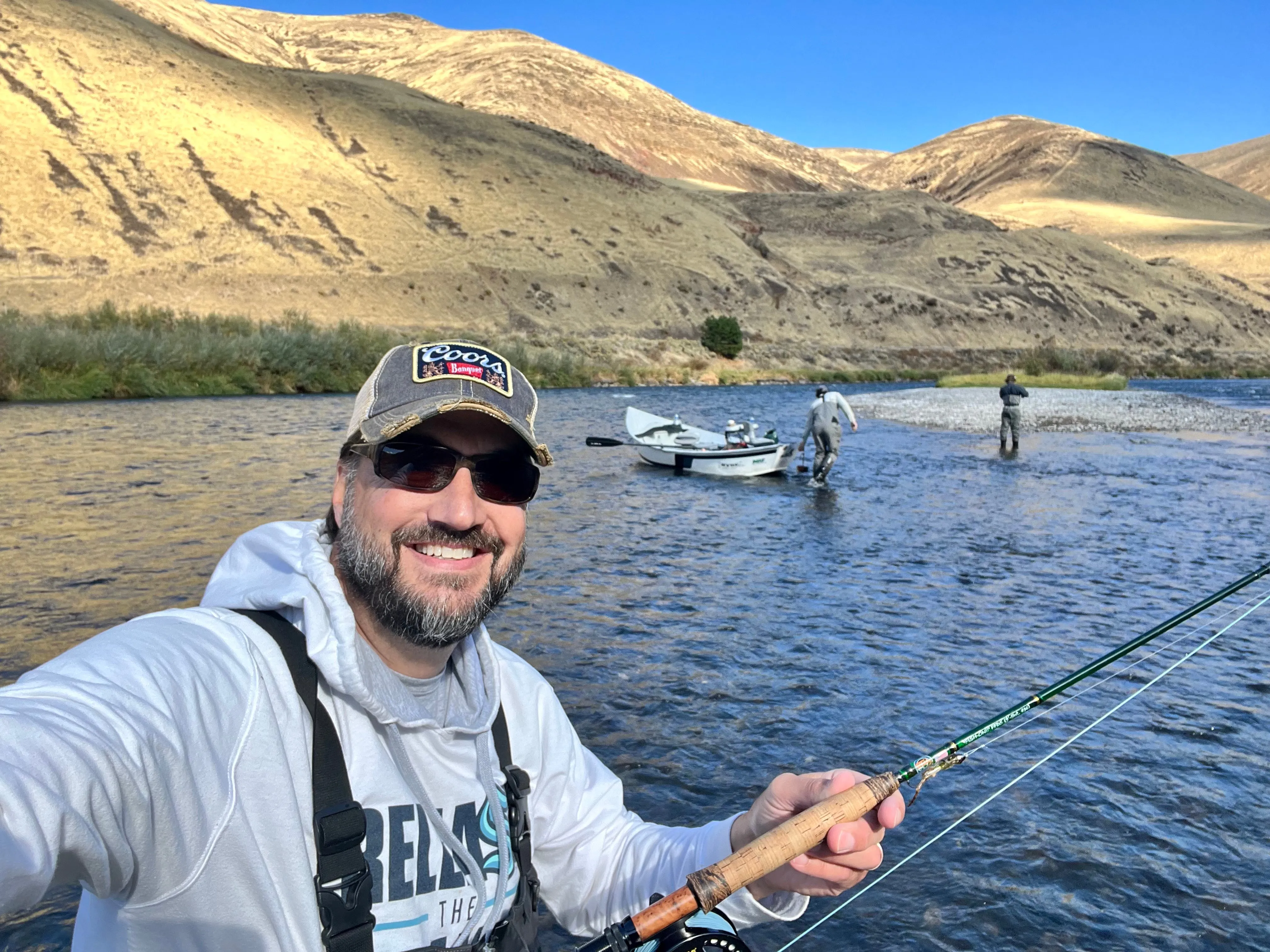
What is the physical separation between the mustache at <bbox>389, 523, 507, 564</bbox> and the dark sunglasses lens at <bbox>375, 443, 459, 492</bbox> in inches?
4.2

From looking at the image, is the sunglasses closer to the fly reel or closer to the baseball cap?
the baseball cap

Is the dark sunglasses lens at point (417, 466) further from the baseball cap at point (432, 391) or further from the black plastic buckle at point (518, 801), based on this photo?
the black plastic buckle at point (518, 801)

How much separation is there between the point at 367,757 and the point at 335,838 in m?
0.23

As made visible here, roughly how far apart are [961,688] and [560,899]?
20.5ft

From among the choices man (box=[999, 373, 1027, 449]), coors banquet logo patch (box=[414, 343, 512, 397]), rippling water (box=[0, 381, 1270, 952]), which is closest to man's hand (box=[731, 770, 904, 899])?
coors banquet logo patch (box=[414, 343, 512, 397])

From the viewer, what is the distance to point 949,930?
4.90m

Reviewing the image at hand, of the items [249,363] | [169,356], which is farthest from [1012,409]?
[169,356]

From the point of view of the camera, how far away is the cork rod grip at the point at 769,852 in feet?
8.00

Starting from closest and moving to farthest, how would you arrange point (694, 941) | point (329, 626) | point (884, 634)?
1. point (329, 626)
2. point (694, 941)
3. point (884, 634)

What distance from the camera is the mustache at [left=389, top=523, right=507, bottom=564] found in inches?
101

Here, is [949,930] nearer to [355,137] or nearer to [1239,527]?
[1239,527]

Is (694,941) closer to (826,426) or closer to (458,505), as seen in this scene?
(458,505)

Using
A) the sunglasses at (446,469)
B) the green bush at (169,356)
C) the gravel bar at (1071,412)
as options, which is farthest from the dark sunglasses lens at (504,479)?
the gravel bar at (1071,412)

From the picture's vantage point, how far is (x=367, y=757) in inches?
88.7
